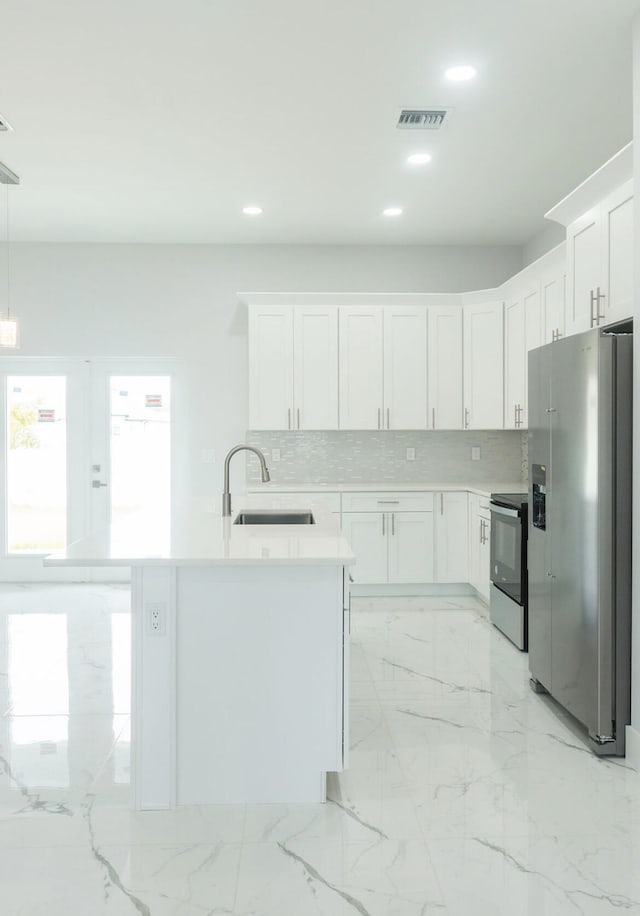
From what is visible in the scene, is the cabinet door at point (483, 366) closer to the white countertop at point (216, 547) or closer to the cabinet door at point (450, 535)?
the cabinet door at point (450, 535)

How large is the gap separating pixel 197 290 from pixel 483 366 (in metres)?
2.52

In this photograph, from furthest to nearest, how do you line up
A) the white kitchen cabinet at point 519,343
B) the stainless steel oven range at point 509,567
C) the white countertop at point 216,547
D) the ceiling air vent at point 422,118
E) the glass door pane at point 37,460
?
the glass door pane at point 37,460, the white kitchen cabinet at point 519,343, the stainless steel oven range at point 509,567, the ceiling air vent at point 422,118, the white countertop at point 216,547

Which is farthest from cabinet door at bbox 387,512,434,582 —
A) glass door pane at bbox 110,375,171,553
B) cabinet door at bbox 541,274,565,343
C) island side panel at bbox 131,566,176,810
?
island side panel at bbox 131,566,176,810

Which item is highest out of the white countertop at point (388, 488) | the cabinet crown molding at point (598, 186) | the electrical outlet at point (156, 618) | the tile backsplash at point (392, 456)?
the cabinet crown molding at point (598, 186)

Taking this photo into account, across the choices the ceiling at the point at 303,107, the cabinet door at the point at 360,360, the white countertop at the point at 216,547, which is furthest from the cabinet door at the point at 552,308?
the white countertop at the point at 216,547

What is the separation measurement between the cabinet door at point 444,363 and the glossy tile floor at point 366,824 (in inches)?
105

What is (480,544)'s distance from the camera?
527 cm

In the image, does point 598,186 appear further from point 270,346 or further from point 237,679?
point 270,346

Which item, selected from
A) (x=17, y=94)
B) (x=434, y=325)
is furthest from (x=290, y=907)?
(x=434, y=325)

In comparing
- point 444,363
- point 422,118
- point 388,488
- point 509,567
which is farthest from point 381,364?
point 422,118

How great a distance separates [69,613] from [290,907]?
3695mm

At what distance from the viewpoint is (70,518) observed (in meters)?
6.20

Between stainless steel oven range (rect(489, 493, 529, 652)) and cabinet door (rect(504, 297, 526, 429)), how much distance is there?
0.79m

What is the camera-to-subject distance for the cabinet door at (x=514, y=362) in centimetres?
519
